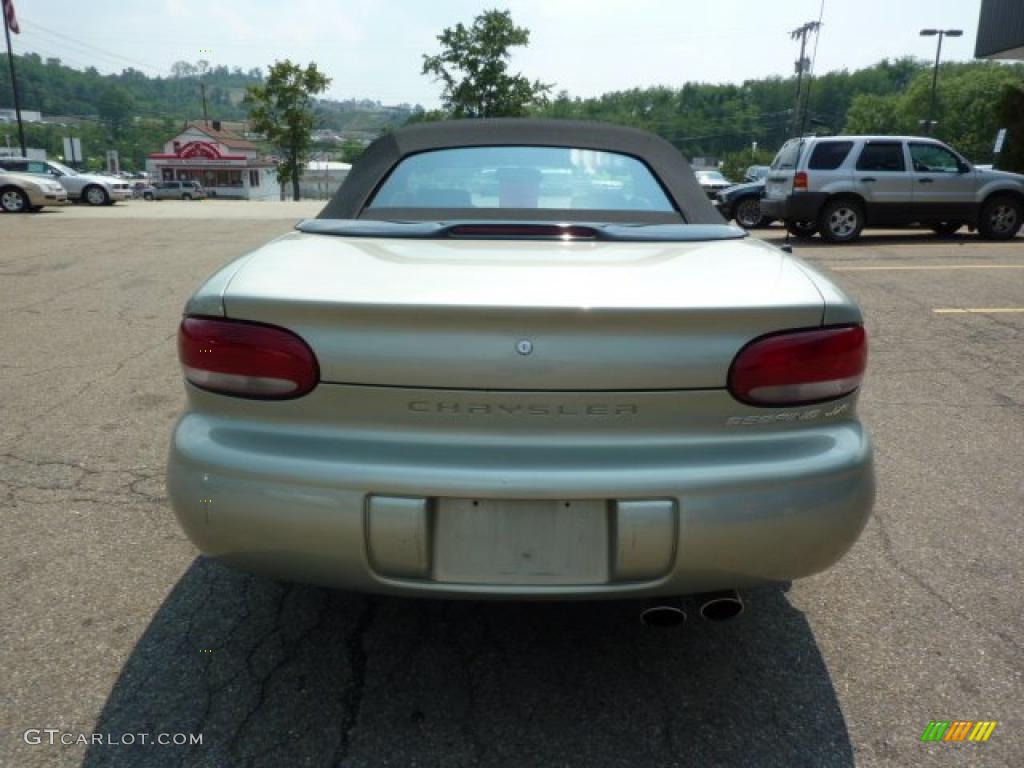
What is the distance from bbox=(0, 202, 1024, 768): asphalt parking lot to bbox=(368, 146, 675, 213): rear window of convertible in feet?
4.69

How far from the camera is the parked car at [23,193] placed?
19453 mm

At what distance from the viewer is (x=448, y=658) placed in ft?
7.56

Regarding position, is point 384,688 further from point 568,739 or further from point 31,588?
point 31,588

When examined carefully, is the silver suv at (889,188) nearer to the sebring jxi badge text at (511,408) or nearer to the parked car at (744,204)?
the parked car at (744,204)

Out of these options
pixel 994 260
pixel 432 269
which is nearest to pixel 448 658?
pixel 432 269

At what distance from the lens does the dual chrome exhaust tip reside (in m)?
2.07

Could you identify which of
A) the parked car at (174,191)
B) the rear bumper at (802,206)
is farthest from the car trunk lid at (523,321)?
the parked car at (174,191)

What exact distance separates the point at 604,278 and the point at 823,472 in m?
0.70

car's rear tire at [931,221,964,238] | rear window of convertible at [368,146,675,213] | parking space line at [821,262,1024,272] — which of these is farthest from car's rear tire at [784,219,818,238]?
rear window of convertible at [368,146,675,213]

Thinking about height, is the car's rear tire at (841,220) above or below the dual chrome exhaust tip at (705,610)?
above

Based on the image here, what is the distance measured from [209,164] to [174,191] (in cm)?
2888

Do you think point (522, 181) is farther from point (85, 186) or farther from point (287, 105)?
point (287, 105)

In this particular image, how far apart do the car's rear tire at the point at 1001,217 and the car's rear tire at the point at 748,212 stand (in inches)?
168

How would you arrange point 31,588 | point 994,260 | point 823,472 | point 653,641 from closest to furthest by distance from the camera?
1. point 823,472
2. point 653,641
3. point 31,588
4. point 994,260
